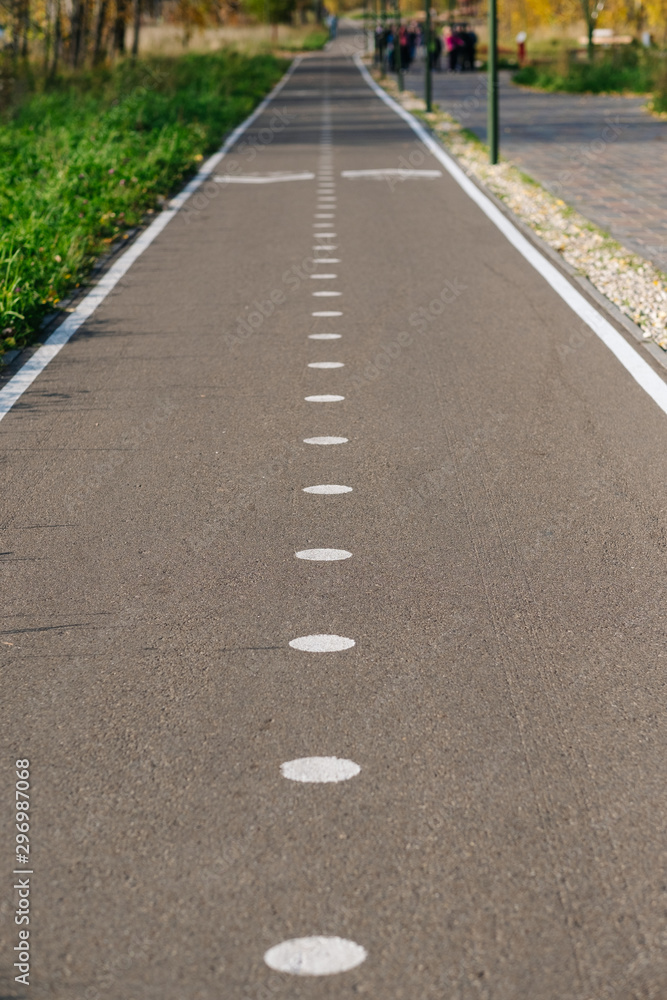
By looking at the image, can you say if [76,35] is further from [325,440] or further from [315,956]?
[315,956]

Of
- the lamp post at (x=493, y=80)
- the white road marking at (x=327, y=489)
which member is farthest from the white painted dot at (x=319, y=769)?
the lamp post at (x=493, y=80)

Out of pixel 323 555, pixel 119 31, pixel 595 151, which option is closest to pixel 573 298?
pixel 323 555

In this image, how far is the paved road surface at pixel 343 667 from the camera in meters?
2.94

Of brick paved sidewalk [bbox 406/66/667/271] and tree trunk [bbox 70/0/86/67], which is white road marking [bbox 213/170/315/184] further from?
tree trunk [bbox 70/0/86/67]

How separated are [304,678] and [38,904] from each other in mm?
1340

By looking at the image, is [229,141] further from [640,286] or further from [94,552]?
[94,552]

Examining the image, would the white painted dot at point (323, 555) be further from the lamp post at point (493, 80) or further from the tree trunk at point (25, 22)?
the tree trunk at point (25, 22)

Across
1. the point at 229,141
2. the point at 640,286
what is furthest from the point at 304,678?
the point at 229,141

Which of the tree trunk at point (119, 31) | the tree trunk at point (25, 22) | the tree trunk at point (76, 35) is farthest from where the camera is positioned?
the tree trunk at point (119, 31)

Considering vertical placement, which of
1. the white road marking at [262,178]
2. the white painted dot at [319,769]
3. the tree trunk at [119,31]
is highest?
the tree trunk at [119,31]

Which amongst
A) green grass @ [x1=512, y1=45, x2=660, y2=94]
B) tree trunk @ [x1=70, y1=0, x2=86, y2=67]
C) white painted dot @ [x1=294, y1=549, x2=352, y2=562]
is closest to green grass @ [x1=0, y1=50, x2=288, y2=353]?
white painted dot @ [x1=294, y1=549, x2=352, y2=562]

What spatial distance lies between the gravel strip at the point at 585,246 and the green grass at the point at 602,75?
19.2 m

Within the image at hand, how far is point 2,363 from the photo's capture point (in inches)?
333

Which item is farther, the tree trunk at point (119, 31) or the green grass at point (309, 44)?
the green grass at point (309, 44)
